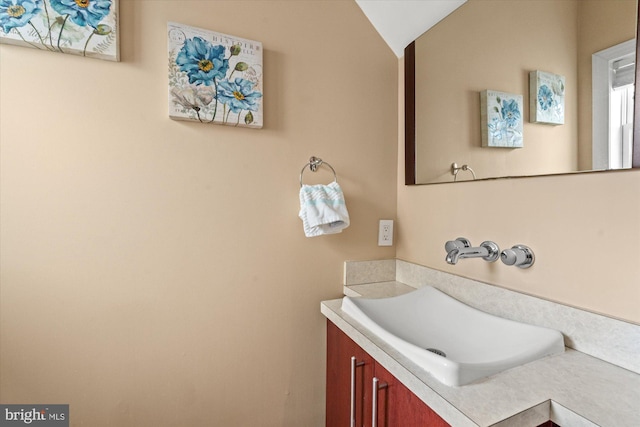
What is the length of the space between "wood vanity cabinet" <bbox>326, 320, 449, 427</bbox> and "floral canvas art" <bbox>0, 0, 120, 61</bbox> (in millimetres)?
1232

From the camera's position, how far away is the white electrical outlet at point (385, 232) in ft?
4.68

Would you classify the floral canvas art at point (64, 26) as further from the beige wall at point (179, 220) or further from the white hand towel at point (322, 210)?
the white hand towel at point (322, 210)

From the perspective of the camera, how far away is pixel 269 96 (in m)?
1.21

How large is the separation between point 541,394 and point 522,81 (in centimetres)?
85

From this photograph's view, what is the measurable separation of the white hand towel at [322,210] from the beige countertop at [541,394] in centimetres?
52

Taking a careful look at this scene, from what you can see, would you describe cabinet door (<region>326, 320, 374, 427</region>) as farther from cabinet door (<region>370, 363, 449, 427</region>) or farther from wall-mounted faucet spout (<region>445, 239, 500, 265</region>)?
wall-mounted faucet spout (<region>445, 239, 500, 265</region>)

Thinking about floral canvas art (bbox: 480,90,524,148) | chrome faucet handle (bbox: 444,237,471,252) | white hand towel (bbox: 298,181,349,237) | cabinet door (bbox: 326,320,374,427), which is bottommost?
cabinet door (bbox: 326,320,374,427)

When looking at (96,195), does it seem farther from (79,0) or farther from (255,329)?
(255,329)

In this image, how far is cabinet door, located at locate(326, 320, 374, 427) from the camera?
100 cm

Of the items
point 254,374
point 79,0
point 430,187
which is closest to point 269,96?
point 79,0

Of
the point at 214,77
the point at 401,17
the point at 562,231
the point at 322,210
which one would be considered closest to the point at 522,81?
the point at 562,231

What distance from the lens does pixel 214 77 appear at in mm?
Answer: 1103

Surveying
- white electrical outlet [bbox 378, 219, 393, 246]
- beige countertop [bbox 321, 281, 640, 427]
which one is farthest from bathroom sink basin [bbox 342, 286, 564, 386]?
white electrical outlet [bbox 378, 219, 393, 246]

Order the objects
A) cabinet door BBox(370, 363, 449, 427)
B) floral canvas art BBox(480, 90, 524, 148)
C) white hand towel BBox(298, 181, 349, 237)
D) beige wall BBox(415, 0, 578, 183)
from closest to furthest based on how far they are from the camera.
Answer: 1. cabinet door BBox(370, 363, 449, 427)
2. beige wall BBox(415, 0, 578, 183)
3. floral canvas art BBox(480, 90, 524, 148)
4. white hand towel BBox(298, 181, 349, 237)
